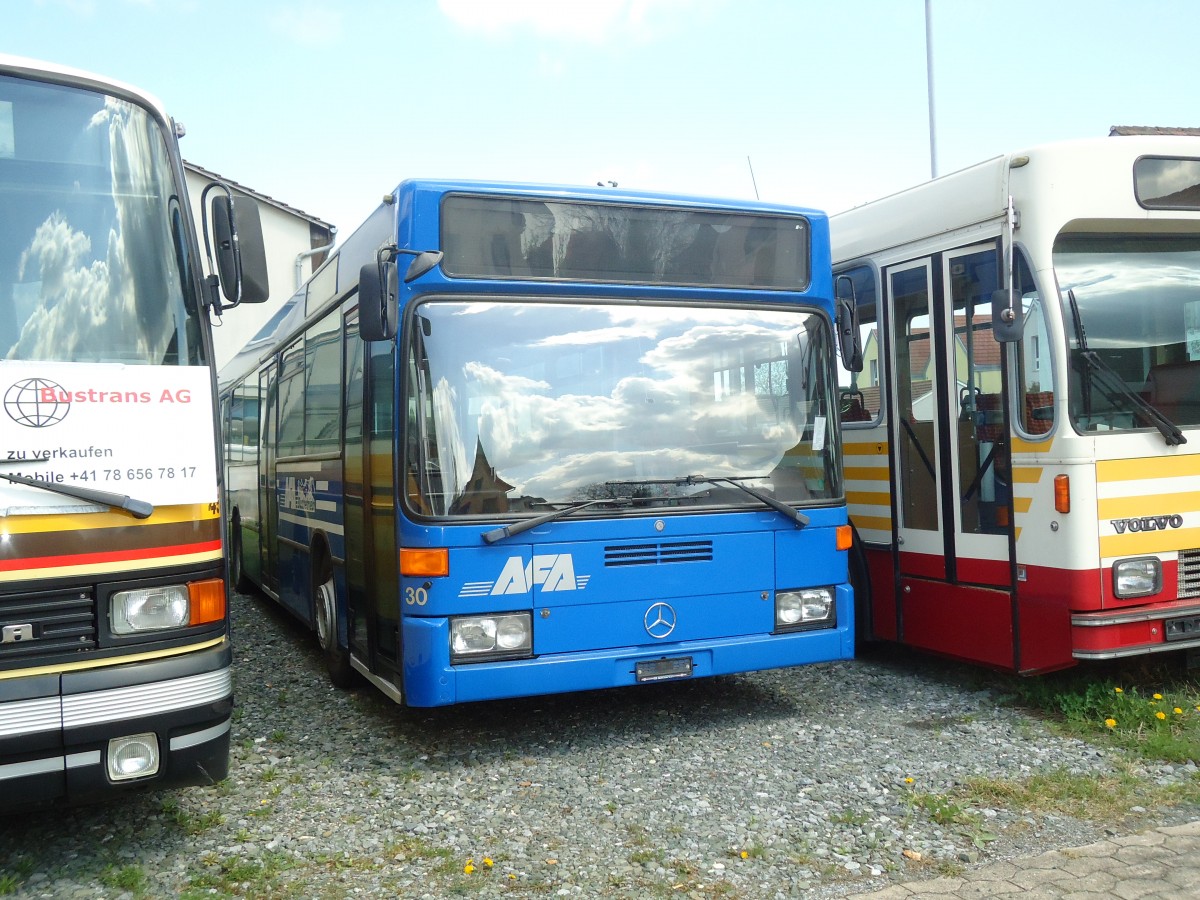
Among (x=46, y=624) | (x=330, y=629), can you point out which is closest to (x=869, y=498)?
(x=330, y=629)

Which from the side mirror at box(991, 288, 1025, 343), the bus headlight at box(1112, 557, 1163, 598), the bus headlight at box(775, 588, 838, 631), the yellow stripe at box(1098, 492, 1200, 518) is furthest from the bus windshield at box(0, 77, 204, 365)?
the bus headlight at box(1112, 557, 1163, 598)

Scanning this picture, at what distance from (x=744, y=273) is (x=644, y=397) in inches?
38.6

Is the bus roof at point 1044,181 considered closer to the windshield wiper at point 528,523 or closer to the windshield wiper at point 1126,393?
the windshield wiper at point 1126,393

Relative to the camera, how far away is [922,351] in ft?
22.5

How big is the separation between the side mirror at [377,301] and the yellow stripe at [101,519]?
4.54 feet

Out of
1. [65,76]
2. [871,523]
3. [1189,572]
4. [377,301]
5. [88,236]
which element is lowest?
[1189,572]

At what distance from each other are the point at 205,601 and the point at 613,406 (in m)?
2.34

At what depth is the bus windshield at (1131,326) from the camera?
5.80m

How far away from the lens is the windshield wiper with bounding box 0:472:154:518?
3.69m

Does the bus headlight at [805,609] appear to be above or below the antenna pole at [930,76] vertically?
below

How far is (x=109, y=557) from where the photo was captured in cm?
380

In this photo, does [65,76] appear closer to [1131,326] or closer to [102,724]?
[102,724]

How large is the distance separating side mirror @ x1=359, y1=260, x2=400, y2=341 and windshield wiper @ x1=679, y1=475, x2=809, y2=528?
171 centimetres

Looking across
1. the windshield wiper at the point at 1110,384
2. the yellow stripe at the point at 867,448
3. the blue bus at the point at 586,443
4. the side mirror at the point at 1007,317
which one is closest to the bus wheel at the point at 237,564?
the blue bus at the point at 586,443
